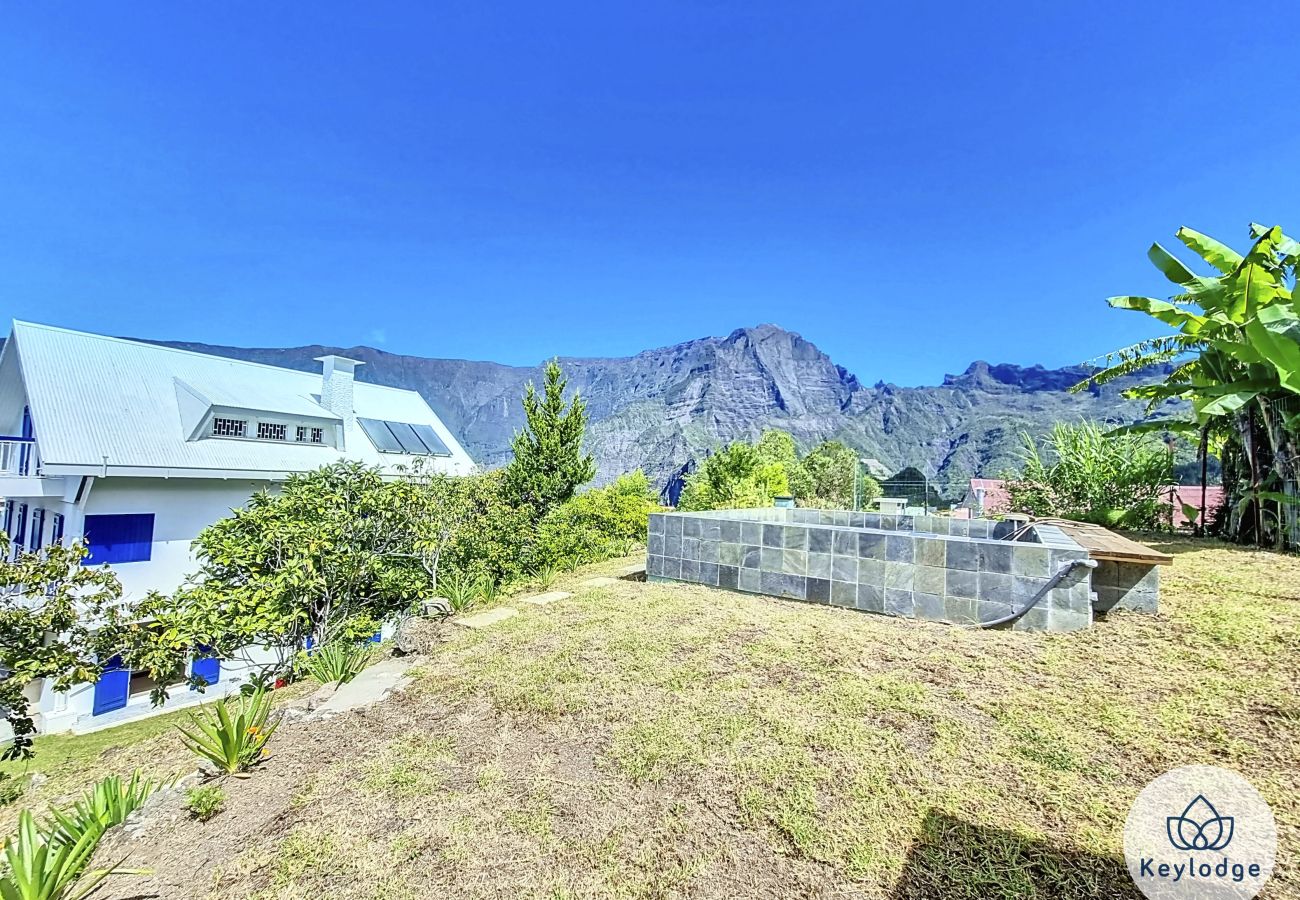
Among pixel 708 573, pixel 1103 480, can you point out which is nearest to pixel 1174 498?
pixel 1103 480

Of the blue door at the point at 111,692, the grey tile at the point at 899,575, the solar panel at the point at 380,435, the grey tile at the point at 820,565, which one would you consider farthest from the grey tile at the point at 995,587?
the solar panel at the point at 380,435

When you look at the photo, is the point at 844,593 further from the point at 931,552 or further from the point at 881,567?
the point at 931,552

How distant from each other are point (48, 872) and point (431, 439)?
1978 centimetres

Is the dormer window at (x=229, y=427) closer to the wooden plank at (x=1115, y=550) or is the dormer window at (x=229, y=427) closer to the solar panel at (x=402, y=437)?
the solar panel at (x=402, y=437)

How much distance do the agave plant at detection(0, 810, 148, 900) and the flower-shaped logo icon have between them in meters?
4.37

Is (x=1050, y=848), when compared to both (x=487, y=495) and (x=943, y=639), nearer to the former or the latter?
(x=943, y=639)

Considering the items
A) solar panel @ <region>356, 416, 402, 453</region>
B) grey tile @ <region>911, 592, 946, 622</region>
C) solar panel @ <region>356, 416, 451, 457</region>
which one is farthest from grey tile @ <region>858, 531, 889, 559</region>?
solar panel @ <region>356, 416, 402, 453</region>

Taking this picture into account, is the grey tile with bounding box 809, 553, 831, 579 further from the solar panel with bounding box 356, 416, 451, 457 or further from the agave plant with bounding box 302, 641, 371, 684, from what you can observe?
the solar panel with bounding box 356, 416, 451, 457

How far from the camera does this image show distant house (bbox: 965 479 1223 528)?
1018cm

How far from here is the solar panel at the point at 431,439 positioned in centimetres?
2036

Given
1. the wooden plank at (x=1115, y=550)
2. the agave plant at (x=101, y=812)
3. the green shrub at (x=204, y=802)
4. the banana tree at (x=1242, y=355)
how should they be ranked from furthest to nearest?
the banana tree at (x=1242, y=355)
the wooden plank at (x=1115, y=550)
the green shrub at (x=204, y=802)
the agave plant at (x=101, y=812)

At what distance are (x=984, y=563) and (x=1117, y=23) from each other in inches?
501

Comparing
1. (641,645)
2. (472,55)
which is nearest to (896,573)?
(641,645)

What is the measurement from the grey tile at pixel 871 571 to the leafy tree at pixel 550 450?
402 inches
